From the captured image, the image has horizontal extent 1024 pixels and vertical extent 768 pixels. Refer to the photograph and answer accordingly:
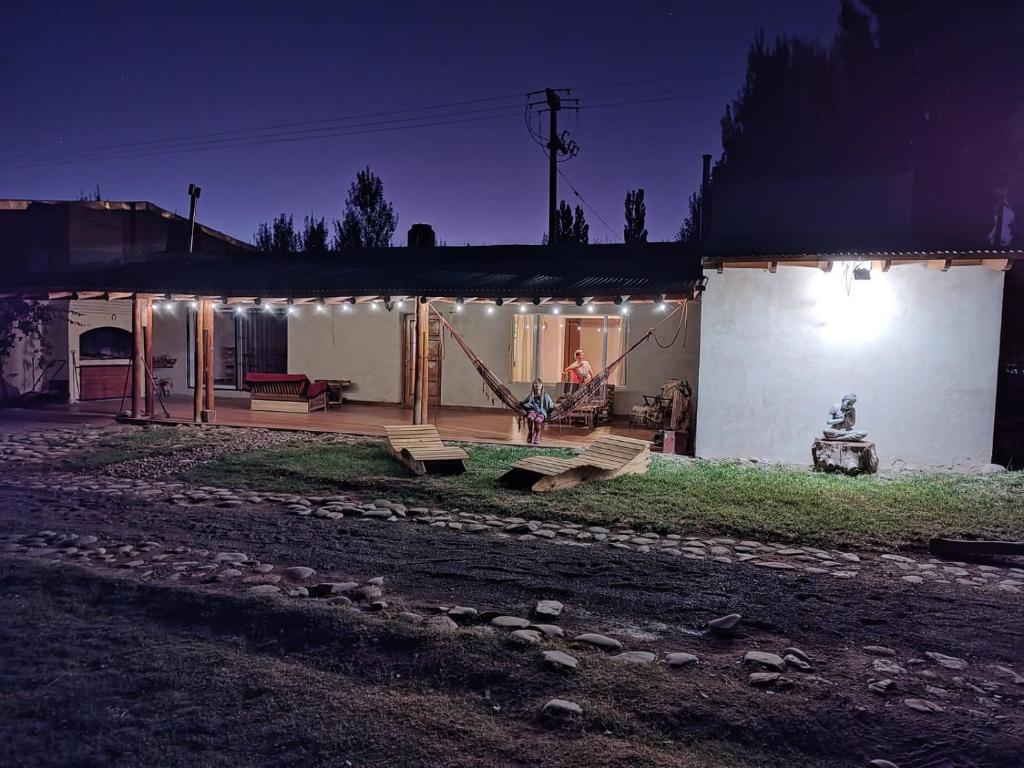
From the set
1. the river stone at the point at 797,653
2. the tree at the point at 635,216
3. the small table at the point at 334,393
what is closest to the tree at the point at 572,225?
the tree at the point at 635,216

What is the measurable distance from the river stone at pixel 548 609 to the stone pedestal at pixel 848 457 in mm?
4389

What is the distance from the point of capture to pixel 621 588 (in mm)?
3436

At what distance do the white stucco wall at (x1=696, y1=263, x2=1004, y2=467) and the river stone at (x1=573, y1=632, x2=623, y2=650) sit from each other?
4836 millimetres

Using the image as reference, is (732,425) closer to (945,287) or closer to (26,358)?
(945,287)

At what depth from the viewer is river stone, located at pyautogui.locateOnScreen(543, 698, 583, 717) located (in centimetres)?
219

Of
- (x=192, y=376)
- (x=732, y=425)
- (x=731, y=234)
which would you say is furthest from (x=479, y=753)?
(x=192, y=376)

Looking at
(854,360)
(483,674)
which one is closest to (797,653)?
(483,674)

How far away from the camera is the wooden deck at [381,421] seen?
28.0 ft

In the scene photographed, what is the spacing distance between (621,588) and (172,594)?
215cm

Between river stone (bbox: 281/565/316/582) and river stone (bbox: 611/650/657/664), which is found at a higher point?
river stone (bbox: 611/650/657/664)

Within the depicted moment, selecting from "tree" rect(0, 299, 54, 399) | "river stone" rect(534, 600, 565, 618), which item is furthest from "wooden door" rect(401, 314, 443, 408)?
"river stone" rect(534, 600, 565, 618)

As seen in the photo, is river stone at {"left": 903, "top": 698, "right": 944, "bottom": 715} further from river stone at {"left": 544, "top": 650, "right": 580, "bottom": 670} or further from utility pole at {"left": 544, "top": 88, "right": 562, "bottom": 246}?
utility pole at {"left": 544, "top": 88, "right": 562, "bottom": 246}

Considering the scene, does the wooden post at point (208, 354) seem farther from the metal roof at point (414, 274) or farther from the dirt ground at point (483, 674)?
the dirt ground at point (483, 674)

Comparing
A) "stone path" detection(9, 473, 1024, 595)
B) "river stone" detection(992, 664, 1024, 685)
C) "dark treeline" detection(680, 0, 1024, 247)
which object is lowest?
"stone path" detection(9, 473, 1024, 595)
